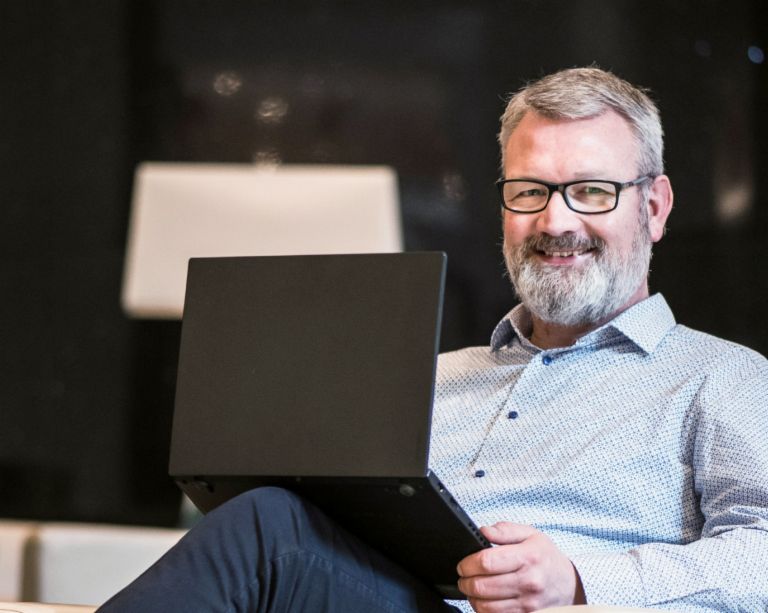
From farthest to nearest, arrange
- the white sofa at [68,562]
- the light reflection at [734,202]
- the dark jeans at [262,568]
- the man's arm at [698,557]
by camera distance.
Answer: the light reflection at [734,202] → the white sofa at [68,562] → the man's arm at [698,557] → the dark jeans at [262,568]

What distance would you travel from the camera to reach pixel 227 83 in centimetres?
302

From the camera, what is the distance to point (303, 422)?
1410 mm

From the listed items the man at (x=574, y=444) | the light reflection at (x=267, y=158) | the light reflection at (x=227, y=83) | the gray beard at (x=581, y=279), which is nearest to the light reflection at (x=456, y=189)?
the light reflection at (x=267, y=158)

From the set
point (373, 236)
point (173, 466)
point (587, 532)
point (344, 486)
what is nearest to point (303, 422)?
point (344, 486)

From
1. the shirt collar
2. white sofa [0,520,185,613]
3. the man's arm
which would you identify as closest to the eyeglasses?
the shirt collar

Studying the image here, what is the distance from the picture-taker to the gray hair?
2.01 meters

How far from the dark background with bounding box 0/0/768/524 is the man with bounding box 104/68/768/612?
29.3 inches

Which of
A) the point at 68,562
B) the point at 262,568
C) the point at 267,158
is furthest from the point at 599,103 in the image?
the point at 68,562

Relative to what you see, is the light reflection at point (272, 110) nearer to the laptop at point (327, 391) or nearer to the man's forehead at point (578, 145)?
the man's forehead at point (578, 145)

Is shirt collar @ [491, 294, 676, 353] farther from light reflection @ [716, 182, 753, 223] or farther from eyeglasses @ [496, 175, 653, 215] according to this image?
light reflection @ [716, 182, 753, 223]

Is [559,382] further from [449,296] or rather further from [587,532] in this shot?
[449,296]

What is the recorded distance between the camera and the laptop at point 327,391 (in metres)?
1.37

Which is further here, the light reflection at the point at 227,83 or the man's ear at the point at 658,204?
the light reflection at the point at 227,83

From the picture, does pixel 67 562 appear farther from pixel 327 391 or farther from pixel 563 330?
pixel 327 391
